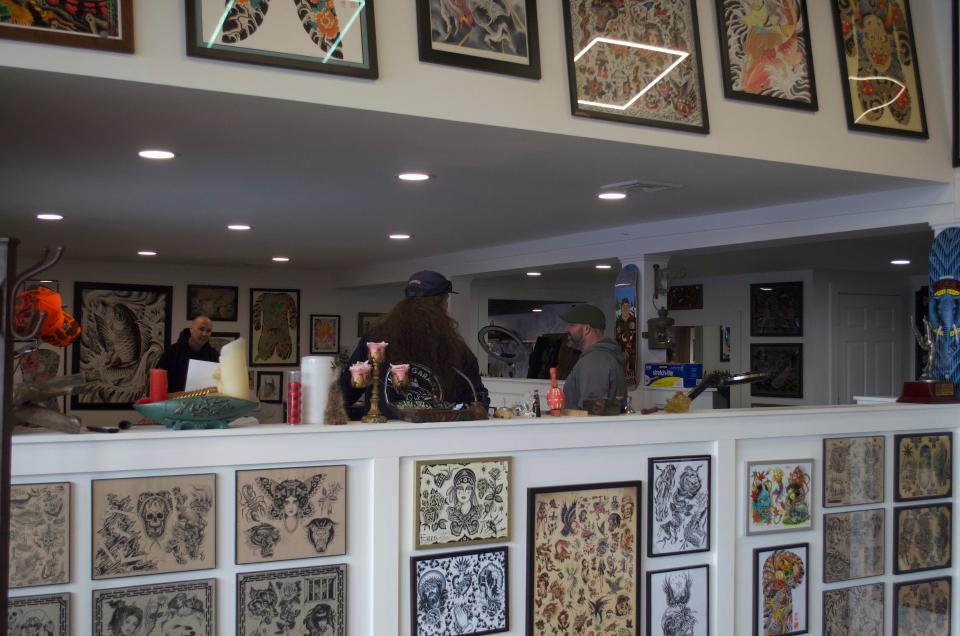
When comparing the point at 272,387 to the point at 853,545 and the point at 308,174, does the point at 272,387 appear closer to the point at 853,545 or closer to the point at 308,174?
the point at 308,174

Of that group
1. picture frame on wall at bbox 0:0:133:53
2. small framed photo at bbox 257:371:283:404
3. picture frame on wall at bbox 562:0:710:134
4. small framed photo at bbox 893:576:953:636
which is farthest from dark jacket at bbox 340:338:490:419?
small framed photo at bbox 257:371:283:404

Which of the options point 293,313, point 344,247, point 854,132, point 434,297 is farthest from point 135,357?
point 854,132

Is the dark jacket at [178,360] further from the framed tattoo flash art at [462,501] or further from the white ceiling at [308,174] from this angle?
the framed tattoo flash art at [462,501]

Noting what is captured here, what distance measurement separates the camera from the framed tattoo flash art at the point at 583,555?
10.4ft

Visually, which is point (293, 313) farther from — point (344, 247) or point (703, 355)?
point (703, 355)

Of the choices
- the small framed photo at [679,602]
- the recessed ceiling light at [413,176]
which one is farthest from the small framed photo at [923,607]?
the recessed ceiling light at [413,176]

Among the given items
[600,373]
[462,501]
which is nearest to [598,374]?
[600,373]

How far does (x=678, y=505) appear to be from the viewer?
3432 millimetres

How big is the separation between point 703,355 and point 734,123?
304 inches

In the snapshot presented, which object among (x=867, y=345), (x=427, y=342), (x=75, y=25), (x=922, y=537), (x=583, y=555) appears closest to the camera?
(x=75, y=25)

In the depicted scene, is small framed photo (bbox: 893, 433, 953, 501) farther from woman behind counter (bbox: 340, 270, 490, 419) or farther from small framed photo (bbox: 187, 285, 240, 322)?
small framed photo (bbox: 187, 285, 240, 322)

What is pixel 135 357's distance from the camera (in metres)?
10.2

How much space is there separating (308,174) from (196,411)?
223 cm

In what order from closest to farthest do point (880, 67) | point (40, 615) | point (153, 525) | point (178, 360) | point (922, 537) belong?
point (40, 615) → point (153, 525) → point (922, 537) → point (880, 67) → point (178, 360)
